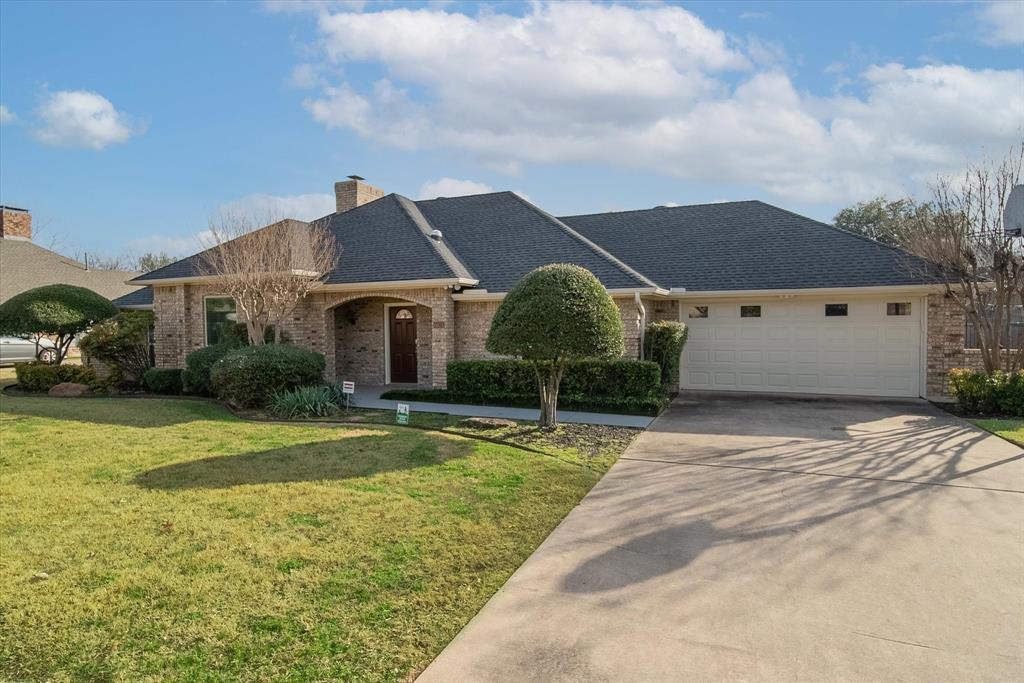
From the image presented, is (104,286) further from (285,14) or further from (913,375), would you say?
(913,375)

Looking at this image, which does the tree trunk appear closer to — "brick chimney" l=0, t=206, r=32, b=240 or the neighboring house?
the neighboring house

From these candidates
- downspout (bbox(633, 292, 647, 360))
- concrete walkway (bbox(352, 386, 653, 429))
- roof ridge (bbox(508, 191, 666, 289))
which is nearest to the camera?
concrete walkway (bbox(352, 386, 653, 429))

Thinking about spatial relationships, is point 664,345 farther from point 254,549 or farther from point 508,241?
point 254,549

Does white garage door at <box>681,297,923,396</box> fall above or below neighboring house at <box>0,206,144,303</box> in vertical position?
below

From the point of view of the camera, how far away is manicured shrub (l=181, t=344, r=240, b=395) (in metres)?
14.0

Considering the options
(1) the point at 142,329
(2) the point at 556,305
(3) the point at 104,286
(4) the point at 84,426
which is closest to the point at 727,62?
(2) the point at 556,305

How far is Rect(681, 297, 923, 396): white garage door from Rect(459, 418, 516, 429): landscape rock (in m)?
6.77

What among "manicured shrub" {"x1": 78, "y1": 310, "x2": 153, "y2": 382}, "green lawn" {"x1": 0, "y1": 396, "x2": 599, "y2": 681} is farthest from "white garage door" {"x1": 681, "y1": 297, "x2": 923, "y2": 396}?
"manicured shrub" {"x1": 78, "y1": 310, "x2": 153, "y2": 382}

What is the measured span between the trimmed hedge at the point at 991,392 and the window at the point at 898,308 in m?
2.27

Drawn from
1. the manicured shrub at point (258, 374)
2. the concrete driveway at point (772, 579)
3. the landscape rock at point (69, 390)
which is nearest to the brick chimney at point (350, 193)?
the manicured shrub at point (258, 374)

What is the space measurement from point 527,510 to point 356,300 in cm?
1119

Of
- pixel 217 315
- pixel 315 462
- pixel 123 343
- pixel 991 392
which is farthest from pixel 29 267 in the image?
pixel 991 392

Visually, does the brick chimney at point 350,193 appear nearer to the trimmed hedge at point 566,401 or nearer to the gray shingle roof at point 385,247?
the gray shingle roof at point 385,247

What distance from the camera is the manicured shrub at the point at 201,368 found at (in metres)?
14.0
